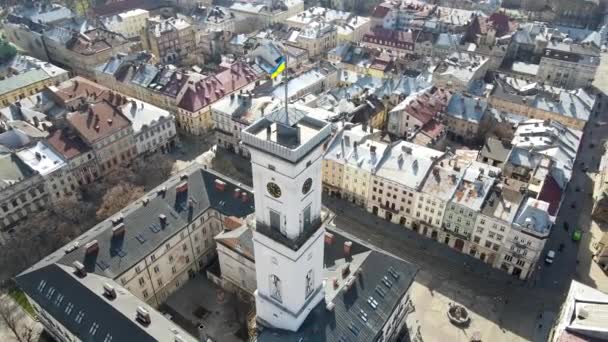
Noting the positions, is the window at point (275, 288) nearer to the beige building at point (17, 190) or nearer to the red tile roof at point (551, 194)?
the red tile roof at point (551, 194)

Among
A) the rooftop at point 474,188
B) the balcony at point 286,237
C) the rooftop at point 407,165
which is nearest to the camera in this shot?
the balcony at point 286,237

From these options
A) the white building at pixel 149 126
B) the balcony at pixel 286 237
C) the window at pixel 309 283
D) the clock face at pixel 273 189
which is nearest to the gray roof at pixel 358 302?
the window at pixel 309 283

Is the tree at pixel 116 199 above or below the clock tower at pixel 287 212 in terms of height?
below

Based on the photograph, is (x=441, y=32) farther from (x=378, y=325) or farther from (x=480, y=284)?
(x=378, y=325)

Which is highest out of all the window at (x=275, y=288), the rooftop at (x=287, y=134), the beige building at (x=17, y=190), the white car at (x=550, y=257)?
the rooftop at (x=287, y=134)

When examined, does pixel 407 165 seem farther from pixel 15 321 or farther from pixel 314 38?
pixel 314 38

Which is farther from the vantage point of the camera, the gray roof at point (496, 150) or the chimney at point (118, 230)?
the gray roof at point (496, 150)

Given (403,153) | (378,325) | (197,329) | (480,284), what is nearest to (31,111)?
(197,329)

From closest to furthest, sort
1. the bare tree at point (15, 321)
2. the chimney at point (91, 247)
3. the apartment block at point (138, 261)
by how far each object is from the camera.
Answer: the apartment block at point (138, 261) → the chimney at point (91, 247) → the bare tree at point (15, 321)
